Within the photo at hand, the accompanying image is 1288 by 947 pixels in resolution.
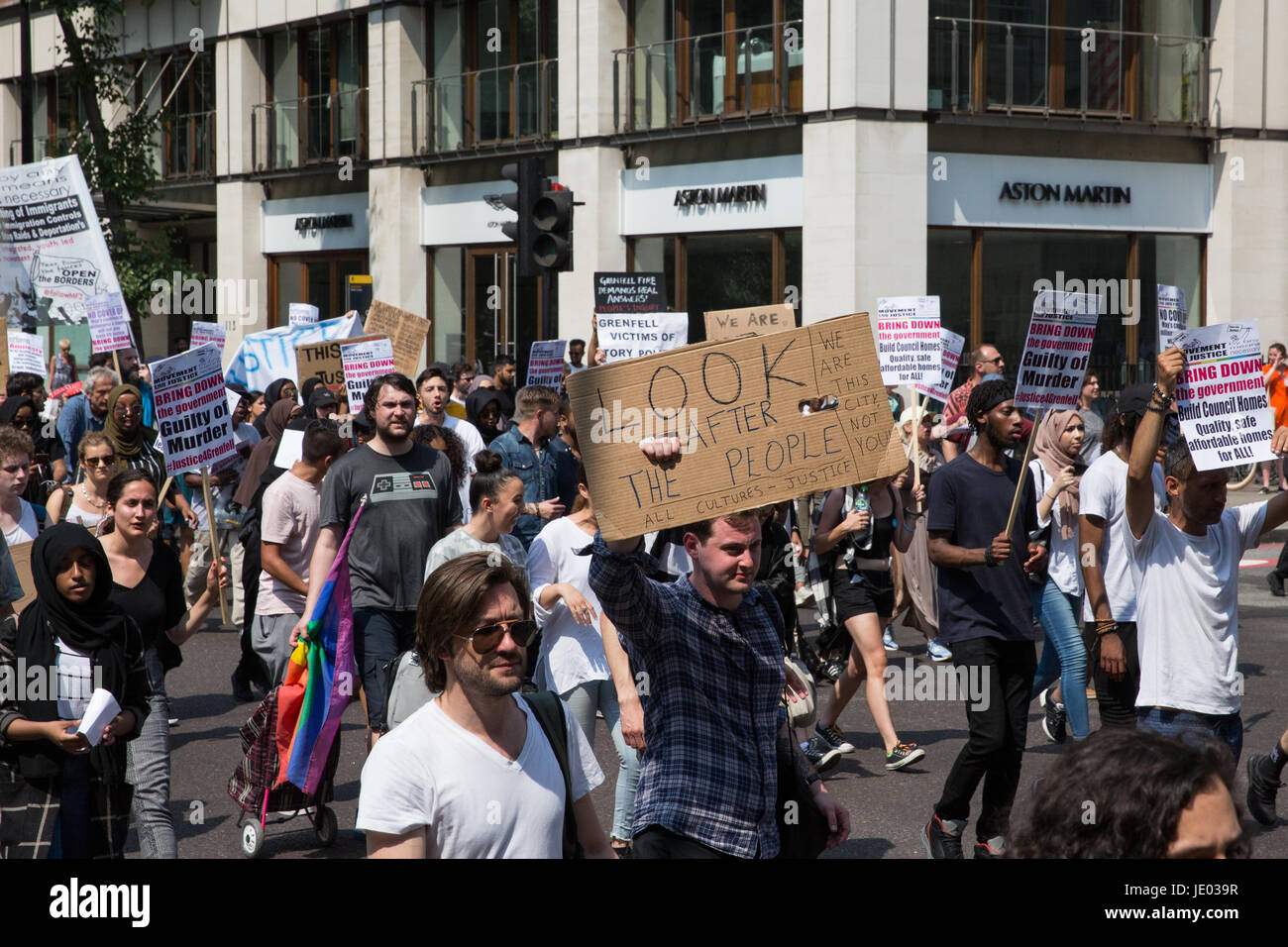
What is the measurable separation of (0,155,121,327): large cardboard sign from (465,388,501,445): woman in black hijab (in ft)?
9.94

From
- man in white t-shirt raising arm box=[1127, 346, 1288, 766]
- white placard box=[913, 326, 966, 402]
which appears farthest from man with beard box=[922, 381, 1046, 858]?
white placard box=[913, 326, 966, 402]

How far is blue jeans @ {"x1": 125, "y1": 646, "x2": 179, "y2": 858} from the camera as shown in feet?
18.7

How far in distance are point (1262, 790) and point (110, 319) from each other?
27.5 ft

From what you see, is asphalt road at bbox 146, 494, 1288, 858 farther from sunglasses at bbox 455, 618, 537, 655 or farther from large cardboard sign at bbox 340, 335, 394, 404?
sunglasses at bbox 455, 618, 537, 655

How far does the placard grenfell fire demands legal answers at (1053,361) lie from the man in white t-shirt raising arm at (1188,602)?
5.49 feet

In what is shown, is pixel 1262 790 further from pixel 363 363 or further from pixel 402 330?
pixel 402 330

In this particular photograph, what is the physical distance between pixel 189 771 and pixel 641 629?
16.2 feet

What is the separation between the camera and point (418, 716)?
346 centimetres

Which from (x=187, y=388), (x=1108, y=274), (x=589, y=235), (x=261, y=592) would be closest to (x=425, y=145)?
(x=589, y=235)

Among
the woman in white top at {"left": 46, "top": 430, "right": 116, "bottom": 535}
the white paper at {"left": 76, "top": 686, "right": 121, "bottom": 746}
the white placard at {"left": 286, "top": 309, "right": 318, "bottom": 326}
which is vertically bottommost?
the white paper at {"left": 76, "top": 686, "right": 121, "bottom": 746}

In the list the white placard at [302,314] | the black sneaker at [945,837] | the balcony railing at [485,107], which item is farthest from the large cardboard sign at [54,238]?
the balcony railing at [485,107]

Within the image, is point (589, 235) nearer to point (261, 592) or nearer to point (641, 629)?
point (261, 592)

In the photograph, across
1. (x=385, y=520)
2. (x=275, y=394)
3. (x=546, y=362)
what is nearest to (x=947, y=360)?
(x=546, y=362)

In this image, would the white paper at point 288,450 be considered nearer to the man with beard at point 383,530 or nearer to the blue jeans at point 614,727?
the man with beard at point 383,530
